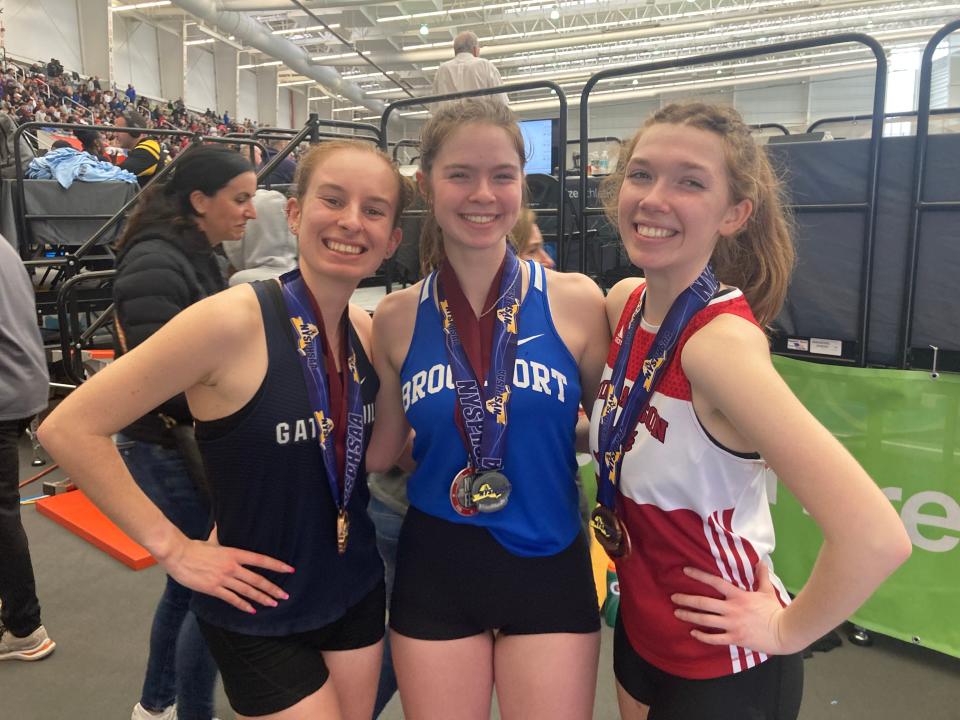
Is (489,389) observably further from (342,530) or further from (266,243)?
(266,243)

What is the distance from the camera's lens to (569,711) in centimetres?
123

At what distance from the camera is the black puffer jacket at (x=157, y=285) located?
178 cm

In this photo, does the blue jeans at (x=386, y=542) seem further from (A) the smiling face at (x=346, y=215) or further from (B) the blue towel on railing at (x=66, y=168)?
(B) the blue towel on railing at (x=66, y=168)

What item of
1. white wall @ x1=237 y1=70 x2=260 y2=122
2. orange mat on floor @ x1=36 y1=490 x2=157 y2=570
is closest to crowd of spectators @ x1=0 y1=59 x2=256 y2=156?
white wall @ x1=237 y1=70 x2=260 y2=122

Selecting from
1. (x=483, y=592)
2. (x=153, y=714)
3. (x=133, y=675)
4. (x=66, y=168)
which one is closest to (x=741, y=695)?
(x=483, y=592)

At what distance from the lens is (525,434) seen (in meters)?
1.28

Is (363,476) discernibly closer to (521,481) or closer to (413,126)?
(521,481)

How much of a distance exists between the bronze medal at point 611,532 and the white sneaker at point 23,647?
8.67ft

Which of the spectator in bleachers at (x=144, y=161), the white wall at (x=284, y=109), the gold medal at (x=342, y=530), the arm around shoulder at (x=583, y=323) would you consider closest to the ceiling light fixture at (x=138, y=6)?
the white wall at (x=284, y=109)

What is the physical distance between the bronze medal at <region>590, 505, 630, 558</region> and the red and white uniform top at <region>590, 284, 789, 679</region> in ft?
0.08

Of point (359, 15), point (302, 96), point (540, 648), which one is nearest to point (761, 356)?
point (540, 648)

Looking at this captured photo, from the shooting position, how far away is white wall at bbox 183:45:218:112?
713 inches

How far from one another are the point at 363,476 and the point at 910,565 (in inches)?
92.5

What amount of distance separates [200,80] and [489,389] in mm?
20698
